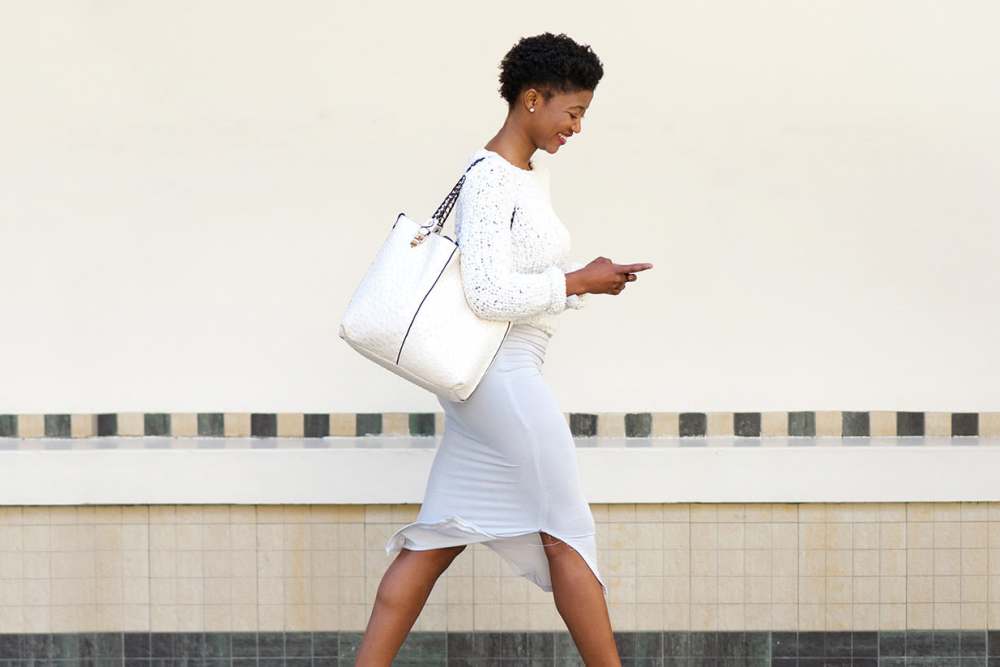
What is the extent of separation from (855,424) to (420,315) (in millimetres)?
1854

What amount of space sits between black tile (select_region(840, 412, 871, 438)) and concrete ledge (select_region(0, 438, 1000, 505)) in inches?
6.3

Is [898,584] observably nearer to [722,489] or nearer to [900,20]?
[722,489]

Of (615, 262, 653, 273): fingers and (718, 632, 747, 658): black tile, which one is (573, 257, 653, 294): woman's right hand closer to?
(615, 262, 653, 273): fingers

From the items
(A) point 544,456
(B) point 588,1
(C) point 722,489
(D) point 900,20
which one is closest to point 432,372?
(A) point 544,456

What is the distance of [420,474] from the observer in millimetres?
4500

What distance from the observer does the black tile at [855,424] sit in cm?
468

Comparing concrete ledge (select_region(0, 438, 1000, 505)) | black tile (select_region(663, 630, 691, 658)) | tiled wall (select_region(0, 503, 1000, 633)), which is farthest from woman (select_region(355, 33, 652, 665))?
black tile (select_region(663, 630, 691, 658))

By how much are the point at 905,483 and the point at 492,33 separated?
1.82m

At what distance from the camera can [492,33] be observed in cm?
466

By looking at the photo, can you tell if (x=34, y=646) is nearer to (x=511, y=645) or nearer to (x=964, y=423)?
(x=511, y=645)

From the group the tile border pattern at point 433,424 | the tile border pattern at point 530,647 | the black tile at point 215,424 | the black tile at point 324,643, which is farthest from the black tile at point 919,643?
the black tile at point 215,424

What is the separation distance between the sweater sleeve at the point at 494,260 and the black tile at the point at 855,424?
1.55 metres

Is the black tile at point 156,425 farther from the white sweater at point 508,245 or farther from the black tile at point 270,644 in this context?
the white sweater at point 508,245

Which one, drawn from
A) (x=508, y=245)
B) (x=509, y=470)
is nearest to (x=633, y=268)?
(x=508, y=245)
